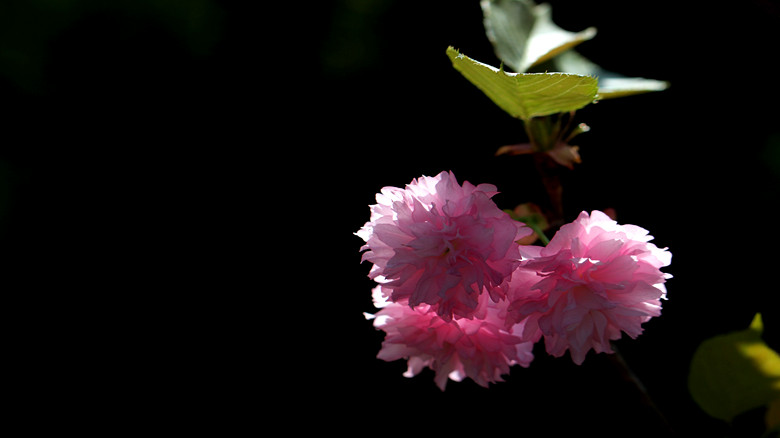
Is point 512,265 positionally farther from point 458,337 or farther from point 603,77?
point 603,77

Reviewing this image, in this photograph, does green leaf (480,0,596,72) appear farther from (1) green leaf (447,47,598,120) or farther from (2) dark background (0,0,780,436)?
(2) dark background (0,0,780,436)

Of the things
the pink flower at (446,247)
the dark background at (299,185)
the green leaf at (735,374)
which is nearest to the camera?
the pink flower at (446,247)

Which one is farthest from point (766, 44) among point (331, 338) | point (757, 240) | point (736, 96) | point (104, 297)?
point (104, 297)

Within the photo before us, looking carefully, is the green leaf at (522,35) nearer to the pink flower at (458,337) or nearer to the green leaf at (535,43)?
the green leaf at (535,43)

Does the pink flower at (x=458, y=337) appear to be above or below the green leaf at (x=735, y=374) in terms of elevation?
above

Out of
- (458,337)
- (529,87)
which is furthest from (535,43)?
(458,337)

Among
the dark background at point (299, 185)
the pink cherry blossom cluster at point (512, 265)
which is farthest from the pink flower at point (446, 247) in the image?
the dark background at point (299, 185)

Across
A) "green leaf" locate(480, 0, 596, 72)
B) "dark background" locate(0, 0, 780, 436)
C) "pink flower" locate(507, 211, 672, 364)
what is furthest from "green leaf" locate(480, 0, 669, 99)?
"dark background" locate(0, 0, 780, 436)
